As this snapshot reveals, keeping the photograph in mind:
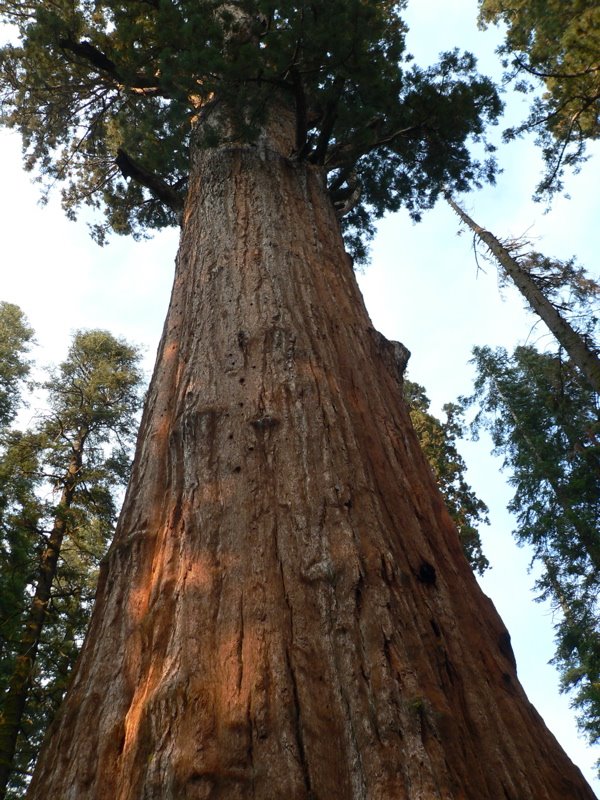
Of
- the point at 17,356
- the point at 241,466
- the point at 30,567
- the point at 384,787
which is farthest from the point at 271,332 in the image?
the point at 17,356

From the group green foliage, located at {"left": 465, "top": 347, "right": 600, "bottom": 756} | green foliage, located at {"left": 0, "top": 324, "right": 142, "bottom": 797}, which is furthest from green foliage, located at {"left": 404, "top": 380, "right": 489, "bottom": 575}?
green foliage, located at {"left": 0, "top": 324, "right": 142, "bottom": 797}

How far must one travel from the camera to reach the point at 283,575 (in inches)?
93.7

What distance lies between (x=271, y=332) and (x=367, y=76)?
3573 millimetres

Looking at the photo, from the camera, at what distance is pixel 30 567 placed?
10945 mm

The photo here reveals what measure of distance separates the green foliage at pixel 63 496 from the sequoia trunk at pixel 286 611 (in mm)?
6213

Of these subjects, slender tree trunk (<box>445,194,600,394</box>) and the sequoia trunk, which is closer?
the sequoia trunk

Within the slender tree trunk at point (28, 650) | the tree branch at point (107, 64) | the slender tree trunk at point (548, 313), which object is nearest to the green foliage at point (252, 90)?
the tree branch at point (107, 64)

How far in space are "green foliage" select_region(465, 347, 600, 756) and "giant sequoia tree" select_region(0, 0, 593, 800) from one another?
866 centimetres

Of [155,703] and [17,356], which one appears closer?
[155,703]

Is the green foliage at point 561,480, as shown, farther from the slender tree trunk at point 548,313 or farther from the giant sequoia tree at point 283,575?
the giant sequoia tree at point 283,575

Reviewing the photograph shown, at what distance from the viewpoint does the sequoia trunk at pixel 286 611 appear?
1913 mm

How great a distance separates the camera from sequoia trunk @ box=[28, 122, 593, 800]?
191cm

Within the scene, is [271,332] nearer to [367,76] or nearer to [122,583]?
[122,583]

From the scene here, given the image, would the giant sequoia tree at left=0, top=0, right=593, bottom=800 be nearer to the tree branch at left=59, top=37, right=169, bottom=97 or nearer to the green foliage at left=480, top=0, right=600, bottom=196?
the tree branch at left=59, top=37, right=169, bottom=97
